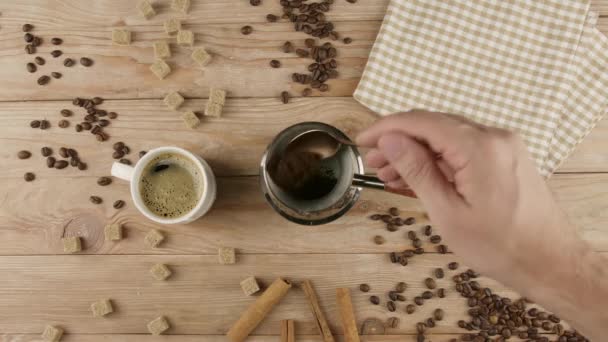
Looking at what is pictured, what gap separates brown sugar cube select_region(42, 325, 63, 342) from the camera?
1.24 meters

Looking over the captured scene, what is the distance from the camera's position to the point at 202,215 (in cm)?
121

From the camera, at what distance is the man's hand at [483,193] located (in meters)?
0.81

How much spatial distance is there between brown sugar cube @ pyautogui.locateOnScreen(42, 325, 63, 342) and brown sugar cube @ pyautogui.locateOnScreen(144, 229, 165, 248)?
0.32 metres

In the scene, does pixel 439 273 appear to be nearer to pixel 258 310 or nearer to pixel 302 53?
pixel 258 310

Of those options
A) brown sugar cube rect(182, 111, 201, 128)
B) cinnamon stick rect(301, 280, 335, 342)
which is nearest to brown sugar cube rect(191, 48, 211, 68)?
brown sugar cube rect(182, 111, 201, 128)

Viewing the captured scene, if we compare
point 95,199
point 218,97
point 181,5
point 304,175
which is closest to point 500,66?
point 304,175

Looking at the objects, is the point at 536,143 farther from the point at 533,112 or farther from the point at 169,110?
the point at 169,110

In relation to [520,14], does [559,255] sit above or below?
below

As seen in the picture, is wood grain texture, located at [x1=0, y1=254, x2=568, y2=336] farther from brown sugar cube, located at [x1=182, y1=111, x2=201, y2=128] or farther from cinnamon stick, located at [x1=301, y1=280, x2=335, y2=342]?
brown sugar cube, located at [x1=182, y1=111, x2=201, y2=128]

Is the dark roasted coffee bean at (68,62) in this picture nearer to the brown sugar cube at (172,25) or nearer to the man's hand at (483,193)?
the brown sugar cube at (172,25)

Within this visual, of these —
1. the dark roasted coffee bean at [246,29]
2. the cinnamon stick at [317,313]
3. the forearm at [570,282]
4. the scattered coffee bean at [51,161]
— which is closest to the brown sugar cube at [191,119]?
the dark roasted coffee bean at [246,29]

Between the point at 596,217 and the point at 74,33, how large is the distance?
1.36m

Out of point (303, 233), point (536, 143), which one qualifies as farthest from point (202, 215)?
point (536, 143)

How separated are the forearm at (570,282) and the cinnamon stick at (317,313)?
48 cm
